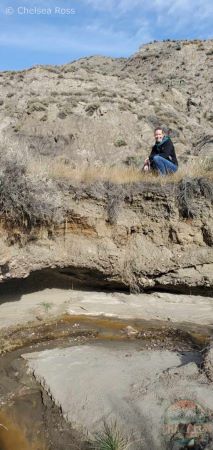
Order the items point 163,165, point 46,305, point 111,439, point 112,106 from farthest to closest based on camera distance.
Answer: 1. point 112,106
2. point 163,165
3. point 46,305
4. point 111,439

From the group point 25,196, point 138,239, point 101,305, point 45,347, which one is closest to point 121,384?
point 45,347

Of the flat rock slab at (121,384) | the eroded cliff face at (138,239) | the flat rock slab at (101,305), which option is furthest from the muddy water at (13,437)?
the eroded cliff face at (138,239)

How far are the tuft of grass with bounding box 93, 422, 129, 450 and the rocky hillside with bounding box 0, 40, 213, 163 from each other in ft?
47.7

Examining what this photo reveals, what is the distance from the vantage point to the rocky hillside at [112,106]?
22.2 metres

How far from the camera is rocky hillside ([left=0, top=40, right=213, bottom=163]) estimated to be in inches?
874

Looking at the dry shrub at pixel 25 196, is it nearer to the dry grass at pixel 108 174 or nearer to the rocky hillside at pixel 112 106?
the dry grass at pixel 108 174

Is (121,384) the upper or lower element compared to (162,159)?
lower

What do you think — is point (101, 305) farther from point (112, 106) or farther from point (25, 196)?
point (112, 106)

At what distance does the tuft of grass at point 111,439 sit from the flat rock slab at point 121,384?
0.10 m

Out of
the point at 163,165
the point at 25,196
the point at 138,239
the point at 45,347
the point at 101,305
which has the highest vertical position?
the point at 163,165

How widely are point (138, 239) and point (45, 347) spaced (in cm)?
300

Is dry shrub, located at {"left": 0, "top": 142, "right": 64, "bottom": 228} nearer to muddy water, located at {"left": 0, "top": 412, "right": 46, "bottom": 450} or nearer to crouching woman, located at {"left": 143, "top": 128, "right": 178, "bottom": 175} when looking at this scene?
crouching woman, located at {"left": 143, "top": 128, "right": 178, "bottom": 175}

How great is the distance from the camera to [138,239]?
27.6 ft

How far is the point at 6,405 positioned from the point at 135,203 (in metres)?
4.66
